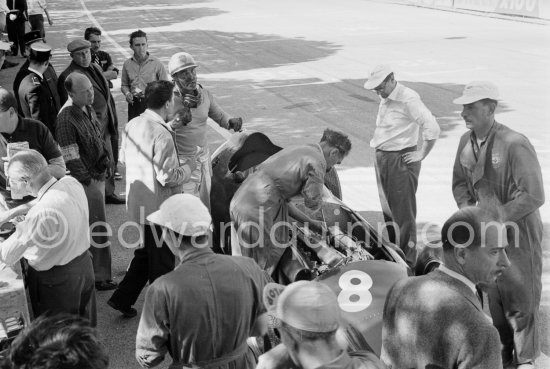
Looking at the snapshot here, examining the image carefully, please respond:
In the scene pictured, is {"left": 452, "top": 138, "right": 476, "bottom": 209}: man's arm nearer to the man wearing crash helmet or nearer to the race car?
the race car

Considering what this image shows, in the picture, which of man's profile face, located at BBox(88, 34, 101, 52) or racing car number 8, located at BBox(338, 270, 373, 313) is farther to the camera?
man's profile face, located at BBox(88, 34, 101, 52)

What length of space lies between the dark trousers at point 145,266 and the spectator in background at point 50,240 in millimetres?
901

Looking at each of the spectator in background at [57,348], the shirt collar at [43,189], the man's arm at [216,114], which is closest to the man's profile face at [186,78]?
the man's arm at [216,114]

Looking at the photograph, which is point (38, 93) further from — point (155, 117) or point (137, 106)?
point (155, 117)

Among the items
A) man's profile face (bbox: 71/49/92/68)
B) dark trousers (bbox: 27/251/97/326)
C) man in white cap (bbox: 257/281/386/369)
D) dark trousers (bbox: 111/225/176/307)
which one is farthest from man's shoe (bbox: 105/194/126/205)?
man in white cap (bbox: 257/281/386/369)

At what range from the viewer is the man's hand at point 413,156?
7.27 meters

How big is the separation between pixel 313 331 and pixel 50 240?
270 cm

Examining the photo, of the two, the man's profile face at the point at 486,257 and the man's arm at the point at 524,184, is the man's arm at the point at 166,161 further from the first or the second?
the man's profile face at the point at 486,257

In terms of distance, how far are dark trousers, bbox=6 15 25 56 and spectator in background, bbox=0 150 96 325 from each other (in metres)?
17.8

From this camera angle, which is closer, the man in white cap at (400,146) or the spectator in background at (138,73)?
the man in white cap at (400,146)

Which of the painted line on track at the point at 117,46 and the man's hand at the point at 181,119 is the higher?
the man's hand at the point at 181,119

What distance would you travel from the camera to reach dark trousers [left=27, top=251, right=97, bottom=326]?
5.23m

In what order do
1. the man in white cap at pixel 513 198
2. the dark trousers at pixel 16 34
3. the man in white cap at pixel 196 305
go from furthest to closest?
the dark trousers at pixel 16 34 < the man in white cap at pixel 513 198 < the man in white cap at pixel 196 305

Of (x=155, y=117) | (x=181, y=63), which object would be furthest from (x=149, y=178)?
(x=181, y=63)
